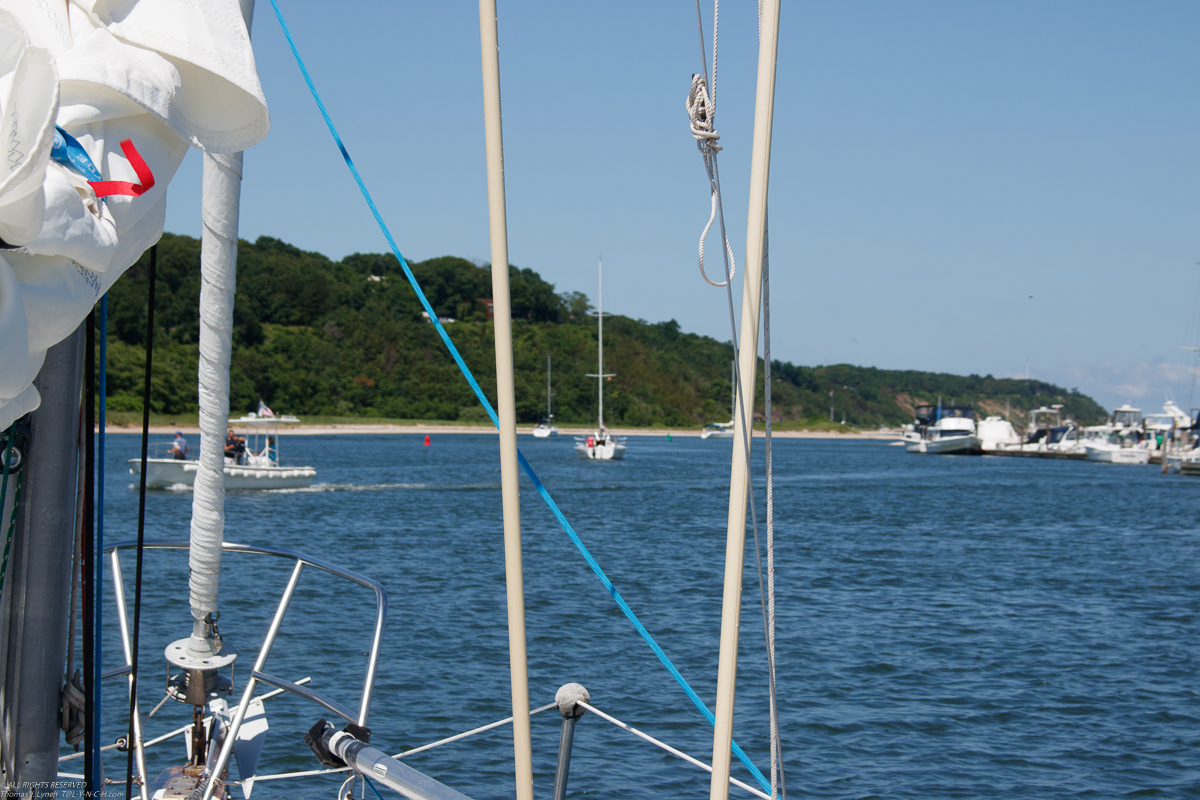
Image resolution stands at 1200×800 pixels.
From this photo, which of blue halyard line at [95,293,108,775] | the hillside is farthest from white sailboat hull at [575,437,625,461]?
blue halyard line at [95,293,108,775]

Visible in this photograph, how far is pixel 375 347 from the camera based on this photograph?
106 metres

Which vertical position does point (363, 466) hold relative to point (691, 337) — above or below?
below

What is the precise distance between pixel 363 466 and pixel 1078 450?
63049 mm

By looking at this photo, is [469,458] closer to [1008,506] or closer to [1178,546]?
[1008,506]

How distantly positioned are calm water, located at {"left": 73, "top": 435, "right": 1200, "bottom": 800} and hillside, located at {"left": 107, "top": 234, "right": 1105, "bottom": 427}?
5327 centimetres

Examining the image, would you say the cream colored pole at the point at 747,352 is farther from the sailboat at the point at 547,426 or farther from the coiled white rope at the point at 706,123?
the sailboat at the point at 547,426

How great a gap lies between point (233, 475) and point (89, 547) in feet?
97.8

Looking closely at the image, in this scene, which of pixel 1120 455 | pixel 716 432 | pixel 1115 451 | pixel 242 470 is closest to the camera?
pixel 242 470

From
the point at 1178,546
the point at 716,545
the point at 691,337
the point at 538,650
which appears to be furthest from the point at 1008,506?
the point at 691,337

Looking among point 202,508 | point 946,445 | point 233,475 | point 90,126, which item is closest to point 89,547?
point 202,508

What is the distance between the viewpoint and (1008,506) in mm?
36469

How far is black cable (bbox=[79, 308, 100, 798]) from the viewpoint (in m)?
2.48

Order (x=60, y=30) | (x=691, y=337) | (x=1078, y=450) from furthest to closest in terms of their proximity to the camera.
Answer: (x=691, y=337), (x=1078, y=450), (x=60, y=30)

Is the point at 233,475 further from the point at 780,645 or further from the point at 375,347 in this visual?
the point at 375,347
